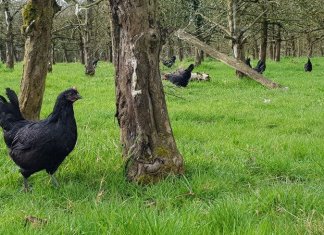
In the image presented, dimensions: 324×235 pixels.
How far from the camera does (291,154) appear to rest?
6.48 m

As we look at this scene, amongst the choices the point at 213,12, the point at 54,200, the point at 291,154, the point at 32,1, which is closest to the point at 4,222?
the point at 54,200

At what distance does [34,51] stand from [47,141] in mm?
2961

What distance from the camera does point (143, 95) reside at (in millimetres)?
5062

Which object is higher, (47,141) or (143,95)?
(143,95)

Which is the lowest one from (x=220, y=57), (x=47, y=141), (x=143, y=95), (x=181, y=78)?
(x=181, y=78)

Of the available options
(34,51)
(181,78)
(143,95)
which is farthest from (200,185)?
(181,78)

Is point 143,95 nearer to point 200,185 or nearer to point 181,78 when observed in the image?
point 200,185

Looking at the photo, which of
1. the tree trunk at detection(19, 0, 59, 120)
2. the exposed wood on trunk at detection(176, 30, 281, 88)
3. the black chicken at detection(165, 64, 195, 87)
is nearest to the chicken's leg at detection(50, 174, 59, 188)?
the tree trunk at detection(19, 0, 59, 120)

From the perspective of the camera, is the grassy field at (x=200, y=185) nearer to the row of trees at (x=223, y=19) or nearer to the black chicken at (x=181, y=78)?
the black chicken at (x=181, y=78)

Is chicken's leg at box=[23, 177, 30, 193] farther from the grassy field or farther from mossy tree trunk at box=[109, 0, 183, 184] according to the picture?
mossy tree trunk at box=[109, 0, 183, 184]

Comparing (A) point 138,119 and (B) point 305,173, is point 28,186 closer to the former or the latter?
(A) point 138,119

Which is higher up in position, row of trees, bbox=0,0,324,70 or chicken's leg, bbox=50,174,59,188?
row of trees, bbox=0,0,324,70

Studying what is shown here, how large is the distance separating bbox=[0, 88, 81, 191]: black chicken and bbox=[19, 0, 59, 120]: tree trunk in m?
2.10

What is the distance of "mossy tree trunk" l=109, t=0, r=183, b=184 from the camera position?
5.05 metres
